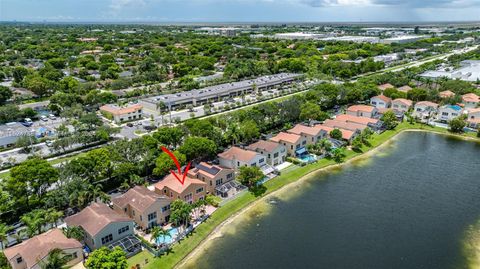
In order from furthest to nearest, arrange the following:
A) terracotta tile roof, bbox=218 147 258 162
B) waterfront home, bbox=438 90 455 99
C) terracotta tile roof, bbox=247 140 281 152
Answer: waterfront home, bbox=438 90 455 99
terracotta tile roof, bbox=247 140 281 152
terracotta tile roof, bbox=218 147 258 162

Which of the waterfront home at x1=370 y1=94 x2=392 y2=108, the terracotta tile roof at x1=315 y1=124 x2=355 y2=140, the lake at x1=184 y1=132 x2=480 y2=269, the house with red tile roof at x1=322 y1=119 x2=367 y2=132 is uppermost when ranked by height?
the waterfront home at x1=370 y1=94 x2=392 y2=108

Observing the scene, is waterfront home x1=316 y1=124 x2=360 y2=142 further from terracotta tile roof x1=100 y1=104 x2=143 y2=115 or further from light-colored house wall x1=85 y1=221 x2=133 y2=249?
terracotta tile roof x1=100 y1=104 x2=143 y2=115

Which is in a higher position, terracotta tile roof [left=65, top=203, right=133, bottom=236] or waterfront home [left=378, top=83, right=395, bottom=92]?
waterfront home [left=378, top=83, right=395, bottom=92]

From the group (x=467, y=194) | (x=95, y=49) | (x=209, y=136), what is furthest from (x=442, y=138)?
(x=95, y=49)

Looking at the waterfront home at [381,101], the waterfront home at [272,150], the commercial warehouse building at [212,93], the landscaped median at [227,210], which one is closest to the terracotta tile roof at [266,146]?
the waterfront home at [272,150]

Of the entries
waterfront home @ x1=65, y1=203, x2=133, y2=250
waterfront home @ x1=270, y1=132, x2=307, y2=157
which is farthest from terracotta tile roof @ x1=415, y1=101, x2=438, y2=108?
waterfront home @ x1=65, y1=203, x2=133, y2=250

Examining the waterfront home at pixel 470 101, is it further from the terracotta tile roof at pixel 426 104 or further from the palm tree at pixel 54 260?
the palm tree at pixel 54 260

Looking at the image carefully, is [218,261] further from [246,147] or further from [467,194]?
[467,194]
